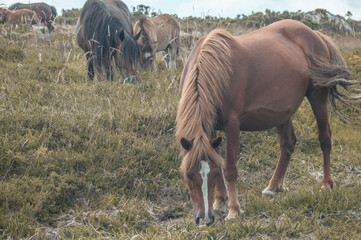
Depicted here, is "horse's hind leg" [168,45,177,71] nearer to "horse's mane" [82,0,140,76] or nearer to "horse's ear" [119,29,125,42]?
"horse's mane" [82,0,140,76]

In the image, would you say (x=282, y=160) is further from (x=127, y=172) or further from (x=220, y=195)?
(x=127, y=172)

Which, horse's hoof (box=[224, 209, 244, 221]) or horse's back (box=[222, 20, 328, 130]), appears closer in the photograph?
horse's hoof (box=[224, 209, 244, 221])

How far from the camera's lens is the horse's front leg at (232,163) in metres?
3.83

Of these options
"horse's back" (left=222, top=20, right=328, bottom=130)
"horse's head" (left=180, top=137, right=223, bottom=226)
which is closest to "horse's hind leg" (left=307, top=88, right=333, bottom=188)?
"horse's back" (left=222, top=20, right=328, bottom=130)

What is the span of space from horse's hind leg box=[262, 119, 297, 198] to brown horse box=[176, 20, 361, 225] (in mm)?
12

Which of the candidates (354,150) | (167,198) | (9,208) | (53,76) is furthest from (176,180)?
(53,76)

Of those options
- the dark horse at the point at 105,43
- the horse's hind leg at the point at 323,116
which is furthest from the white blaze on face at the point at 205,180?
the dark horse at the point at 105,43

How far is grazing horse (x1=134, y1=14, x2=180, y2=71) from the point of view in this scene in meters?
9.90

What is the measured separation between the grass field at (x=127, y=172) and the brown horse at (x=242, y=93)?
46cm

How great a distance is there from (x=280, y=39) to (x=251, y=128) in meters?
1.21

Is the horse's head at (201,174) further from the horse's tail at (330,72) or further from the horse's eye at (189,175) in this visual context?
the horse's tail at (330,72)

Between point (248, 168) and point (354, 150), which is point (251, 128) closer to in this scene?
point (248, 168)

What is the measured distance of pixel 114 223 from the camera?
12.5 ft

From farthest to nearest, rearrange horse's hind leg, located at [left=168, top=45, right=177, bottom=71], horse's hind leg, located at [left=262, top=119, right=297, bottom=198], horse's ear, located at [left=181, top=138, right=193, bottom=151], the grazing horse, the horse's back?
horse's hind leg, located at [left=168, top=45, right=177, bottom=71] < the grazing horse < horse's hind leg, located at [left=262, top=119, right=297, bottom=198] < the horse's back < horse's ear, located at [left=181, top=138, right=193, bottom=151]
